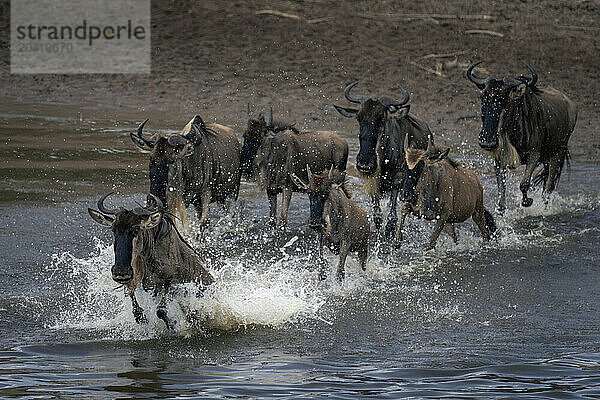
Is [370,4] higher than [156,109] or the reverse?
higher

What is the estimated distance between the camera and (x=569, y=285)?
10023 millimetres

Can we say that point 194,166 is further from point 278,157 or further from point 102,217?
point 102,217

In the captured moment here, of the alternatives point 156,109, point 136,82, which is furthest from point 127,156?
point 136,82

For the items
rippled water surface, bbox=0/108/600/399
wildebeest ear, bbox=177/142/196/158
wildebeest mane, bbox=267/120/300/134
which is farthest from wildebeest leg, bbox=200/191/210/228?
wildebeest mane, bbox=267/120/300/134

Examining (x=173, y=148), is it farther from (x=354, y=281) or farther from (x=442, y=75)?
(x=442, y=75)

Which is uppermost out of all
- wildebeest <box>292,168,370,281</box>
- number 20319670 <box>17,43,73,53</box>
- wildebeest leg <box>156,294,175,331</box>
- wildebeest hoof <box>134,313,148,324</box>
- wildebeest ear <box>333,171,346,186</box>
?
wildebeest ear <box>333,171,346,186</box>

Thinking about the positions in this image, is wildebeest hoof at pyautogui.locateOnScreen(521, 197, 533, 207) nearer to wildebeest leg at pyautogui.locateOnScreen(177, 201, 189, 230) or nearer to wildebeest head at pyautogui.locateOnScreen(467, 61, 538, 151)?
wildebeest head at pyautogui.locateOnScreen(467, 61, 538, 151)

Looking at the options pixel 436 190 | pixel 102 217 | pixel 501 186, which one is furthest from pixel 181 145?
pixel 501 186

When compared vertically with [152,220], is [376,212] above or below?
below

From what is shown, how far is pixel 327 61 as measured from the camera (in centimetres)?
2111

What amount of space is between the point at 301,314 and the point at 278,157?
3551 mm

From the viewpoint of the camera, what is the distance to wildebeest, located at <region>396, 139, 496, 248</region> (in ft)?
34.7

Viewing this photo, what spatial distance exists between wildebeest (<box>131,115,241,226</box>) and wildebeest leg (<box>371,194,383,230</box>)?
4.86 feet

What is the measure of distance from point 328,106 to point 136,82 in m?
3.91
